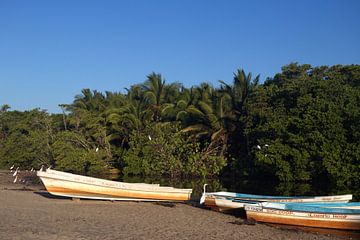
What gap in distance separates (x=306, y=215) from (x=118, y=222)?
6.59 meters

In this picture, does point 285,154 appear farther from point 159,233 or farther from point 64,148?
point 64,148

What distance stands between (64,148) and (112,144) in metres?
6.55

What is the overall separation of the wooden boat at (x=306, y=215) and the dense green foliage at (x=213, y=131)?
12680 millimetres

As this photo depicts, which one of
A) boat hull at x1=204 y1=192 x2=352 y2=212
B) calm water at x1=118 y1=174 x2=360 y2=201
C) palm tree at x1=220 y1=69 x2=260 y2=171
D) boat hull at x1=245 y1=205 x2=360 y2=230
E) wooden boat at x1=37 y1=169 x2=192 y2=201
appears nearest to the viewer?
boat hull at x1=245 y1=205 x2=360 y2=230

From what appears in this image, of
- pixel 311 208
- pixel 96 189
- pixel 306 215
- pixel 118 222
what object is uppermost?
pixel 96 189

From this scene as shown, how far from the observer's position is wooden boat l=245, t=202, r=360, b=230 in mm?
13156

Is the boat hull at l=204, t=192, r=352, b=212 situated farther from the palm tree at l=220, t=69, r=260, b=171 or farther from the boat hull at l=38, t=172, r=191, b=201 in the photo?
the palm tree at l=220, t=69, r=260, b=171

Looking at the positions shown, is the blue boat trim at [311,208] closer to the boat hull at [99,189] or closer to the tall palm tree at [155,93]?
the boat hull at [99,189]

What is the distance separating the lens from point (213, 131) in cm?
3666

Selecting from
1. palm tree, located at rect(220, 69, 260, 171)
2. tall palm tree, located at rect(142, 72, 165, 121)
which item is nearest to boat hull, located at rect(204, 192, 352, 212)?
palm tree, located at rect(220, 69, 260, 171)

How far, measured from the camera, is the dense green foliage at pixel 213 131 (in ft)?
87.6

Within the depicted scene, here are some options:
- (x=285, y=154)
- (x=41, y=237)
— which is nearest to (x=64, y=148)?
(x=285, y=154)

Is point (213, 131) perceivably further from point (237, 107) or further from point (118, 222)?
point (118, 222)

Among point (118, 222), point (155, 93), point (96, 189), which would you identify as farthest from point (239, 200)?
point (155, 93)
